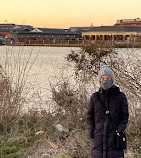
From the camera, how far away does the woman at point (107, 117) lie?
122 inches

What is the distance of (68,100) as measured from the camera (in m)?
6.93

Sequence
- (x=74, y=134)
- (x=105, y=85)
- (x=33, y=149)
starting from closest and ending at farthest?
1. (x=105, y=85)
2. (x=33, y=149)
3. (x=74, y=134)

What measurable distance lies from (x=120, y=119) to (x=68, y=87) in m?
4.09

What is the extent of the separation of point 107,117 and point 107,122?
56 millimetres

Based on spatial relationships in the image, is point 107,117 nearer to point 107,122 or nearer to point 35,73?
point 107,122

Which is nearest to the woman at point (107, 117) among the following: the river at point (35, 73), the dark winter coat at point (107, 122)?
the dark winter coat at point (107, 122)

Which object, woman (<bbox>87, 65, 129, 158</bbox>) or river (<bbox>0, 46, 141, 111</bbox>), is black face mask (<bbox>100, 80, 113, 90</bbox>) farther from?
river (<bbox>0, 46, 141, 111</bbox>)

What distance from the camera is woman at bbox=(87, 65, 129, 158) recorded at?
10.1ft

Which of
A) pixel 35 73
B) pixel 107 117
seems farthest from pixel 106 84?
pixel 35 73

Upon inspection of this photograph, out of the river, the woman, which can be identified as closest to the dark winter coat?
the woman

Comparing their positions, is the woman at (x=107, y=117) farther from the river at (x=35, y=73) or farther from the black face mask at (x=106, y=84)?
the river at (x=35, y=73)

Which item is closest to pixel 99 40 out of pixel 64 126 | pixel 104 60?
pixel 104 60

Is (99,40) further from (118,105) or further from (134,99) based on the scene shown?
(118,105)

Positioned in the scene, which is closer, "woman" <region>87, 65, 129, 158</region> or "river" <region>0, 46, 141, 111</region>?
"woman" <region>87, 65, 129, 158</region>
